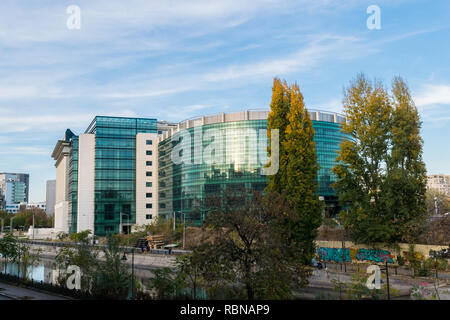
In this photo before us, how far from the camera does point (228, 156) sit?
3546 inches

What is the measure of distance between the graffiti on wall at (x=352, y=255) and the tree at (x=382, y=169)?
182 centimetres

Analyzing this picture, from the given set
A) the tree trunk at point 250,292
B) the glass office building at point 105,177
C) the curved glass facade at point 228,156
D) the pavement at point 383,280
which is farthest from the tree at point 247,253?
the glass office building at point 105,177

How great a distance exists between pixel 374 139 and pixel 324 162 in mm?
54831

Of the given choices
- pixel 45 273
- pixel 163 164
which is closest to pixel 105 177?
pixel 163 164

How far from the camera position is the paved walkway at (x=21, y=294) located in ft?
90.8

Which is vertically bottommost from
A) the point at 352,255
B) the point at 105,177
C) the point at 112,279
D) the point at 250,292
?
the point at 352,255

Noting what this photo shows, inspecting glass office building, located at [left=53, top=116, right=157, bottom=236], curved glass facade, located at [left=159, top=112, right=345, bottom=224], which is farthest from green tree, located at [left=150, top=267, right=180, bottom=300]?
glass office building, located at [left=53, top=116, right=157, bottom=236]

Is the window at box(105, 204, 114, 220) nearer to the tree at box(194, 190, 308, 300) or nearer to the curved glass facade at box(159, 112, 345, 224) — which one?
the curved glass facade at box(159, 112, 345, 224)

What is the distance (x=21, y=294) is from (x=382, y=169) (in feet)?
106

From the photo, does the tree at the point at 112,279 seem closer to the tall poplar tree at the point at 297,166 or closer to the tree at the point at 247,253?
the tree at the point at 247,253

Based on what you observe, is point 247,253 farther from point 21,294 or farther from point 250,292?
point 21,294
